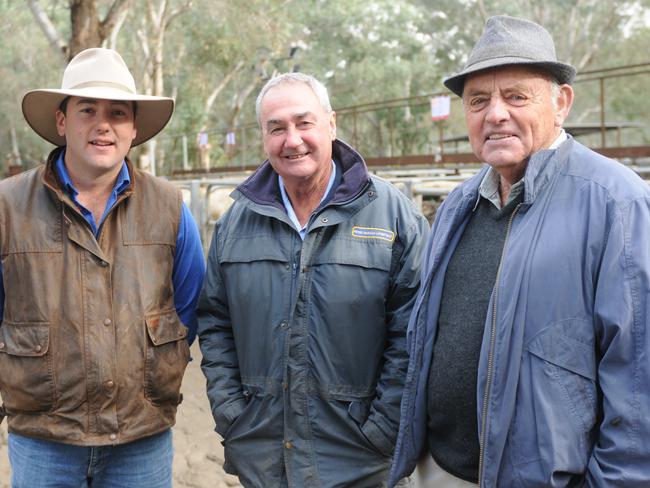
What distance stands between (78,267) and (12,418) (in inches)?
22.5

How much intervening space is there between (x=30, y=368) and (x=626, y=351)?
182 cm

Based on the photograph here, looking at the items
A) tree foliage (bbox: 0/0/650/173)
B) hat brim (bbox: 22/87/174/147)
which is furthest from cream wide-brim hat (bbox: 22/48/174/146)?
tree foliage (bbox: 0/0/650/173)

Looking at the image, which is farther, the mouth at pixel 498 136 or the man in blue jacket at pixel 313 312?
the man in blue jacket at pixel 313 312

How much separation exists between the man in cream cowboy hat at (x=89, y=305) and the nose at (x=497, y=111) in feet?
4.01

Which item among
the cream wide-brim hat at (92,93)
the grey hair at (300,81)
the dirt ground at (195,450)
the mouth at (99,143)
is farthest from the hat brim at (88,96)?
the dirt ground at (195,450)

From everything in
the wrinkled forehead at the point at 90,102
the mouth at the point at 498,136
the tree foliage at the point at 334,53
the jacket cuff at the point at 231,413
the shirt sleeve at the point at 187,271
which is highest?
the tree foliage at the point at 334,53

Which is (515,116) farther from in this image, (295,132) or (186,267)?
(186,267)

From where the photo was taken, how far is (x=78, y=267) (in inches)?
96.7

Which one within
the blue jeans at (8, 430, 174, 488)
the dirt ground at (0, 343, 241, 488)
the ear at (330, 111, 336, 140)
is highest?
the ear at (330, 111, 336, 140)

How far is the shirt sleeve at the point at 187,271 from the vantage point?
8.94 feet

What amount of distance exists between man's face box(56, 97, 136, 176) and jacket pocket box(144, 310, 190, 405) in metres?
0.55

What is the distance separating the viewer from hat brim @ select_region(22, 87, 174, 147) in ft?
8.37

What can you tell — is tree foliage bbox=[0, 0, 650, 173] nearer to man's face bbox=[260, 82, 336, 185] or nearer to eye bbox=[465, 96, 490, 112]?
man's face bbox=[260, 82, 336, 185]

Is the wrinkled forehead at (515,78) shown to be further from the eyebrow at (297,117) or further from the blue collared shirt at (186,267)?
the blue collared shirt at (186,267)
